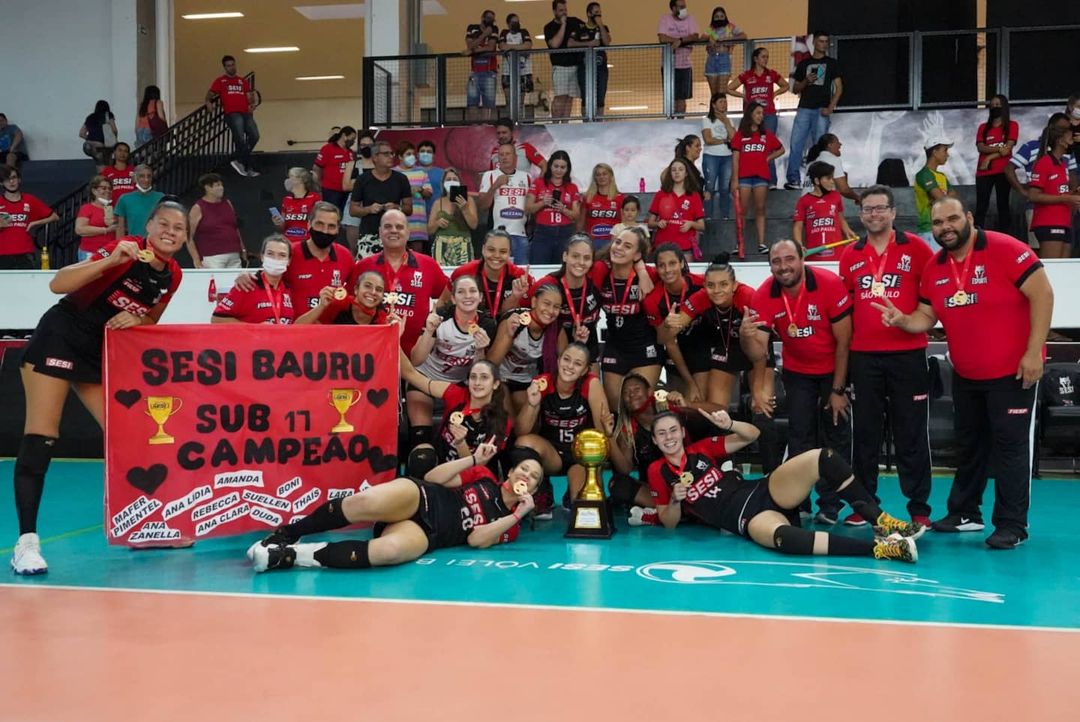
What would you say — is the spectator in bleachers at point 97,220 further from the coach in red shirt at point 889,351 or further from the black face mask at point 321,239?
the coach in red shirt at point 889,351

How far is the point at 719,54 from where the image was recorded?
15.3 m

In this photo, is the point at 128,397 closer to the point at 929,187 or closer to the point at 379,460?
the point at 379,460

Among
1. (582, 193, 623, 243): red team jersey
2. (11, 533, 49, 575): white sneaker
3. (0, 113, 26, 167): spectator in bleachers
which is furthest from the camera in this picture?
(0, 113, 26, 167): spectator in bleachers

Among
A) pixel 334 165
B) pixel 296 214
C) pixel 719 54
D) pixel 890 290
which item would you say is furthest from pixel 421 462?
pixel 719 54

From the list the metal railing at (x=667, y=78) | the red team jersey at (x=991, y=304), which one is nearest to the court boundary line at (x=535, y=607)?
the red team jersey at (x=991, y=304)

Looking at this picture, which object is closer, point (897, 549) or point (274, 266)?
point (897, 549)

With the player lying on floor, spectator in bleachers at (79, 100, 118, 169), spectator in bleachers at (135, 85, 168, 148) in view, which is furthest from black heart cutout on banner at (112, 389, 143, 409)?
spectator in bleachers at (135, 85, 168, 148)

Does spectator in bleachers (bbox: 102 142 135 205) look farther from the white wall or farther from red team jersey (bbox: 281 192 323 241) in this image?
the white wall

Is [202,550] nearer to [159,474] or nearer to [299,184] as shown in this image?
[159,474]

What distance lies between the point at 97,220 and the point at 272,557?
30.3 ft

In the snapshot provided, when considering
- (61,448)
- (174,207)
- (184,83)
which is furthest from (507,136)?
(184,83)

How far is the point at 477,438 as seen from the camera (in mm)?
6988

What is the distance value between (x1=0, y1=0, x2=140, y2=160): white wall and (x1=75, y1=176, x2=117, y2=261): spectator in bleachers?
256 inches

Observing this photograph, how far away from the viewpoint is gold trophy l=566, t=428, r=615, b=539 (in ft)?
22.6
